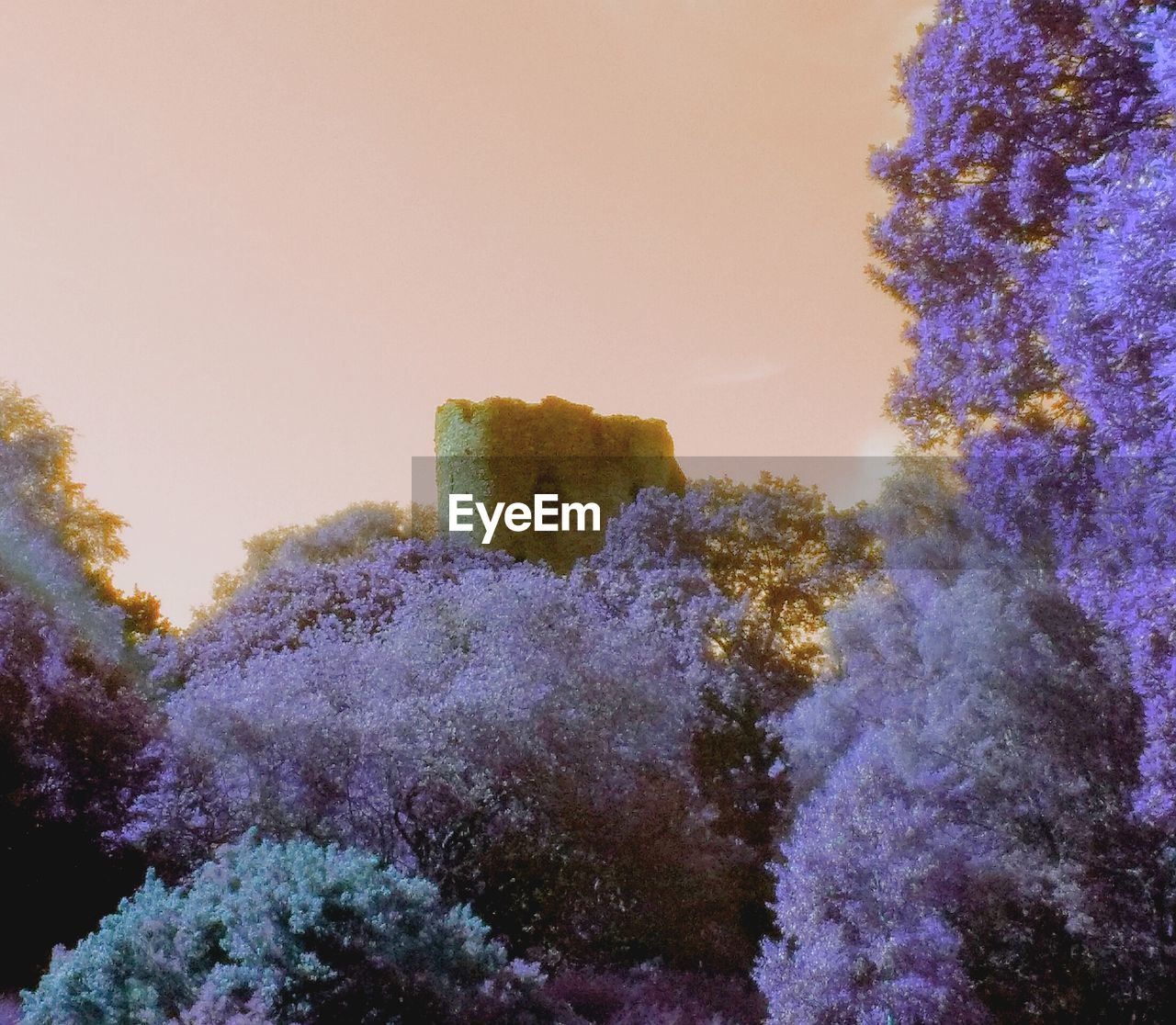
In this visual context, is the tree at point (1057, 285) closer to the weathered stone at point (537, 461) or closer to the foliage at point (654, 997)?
the foliage at point (654, 997)

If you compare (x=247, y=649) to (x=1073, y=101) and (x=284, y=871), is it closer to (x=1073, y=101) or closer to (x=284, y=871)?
(x=284, y=871)

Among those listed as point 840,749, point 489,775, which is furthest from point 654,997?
point 840,749

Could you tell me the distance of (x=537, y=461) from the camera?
35.2m

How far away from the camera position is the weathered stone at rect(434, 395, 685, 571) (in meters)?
34.6

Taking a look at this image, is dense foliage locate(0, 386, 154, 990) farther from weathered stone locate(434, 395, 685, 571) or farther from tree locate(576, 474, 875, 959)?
weathered stone locate(434, 395, 685, 571)

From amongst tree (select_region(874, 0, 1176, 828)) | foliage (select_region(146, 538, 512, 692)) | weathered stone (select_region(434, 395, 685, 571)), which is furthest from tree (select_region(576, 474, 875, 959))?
tree (select_region(874, 0, 1176, 828))

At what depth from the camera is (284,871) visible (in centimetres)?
990

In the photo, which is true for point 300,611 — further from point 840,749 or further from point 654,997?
point 840,749

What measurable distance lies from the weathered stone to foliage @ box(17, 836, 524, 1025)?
23.7 metres

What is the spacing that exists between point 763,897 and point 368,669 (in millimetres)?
8468

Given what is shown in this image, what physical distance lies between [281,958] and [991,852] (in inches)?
357

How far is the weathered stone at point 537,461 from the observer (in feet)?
113

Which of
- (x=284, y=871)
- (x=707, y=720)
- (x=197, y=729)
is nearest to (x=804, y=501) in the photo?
(x=707, y=720)

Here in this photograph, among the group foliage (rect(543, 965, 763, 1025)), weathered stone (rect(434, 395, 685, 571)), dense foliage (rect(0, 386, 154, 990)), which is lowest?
foliage (rect(543, 965, 763, 1025))
